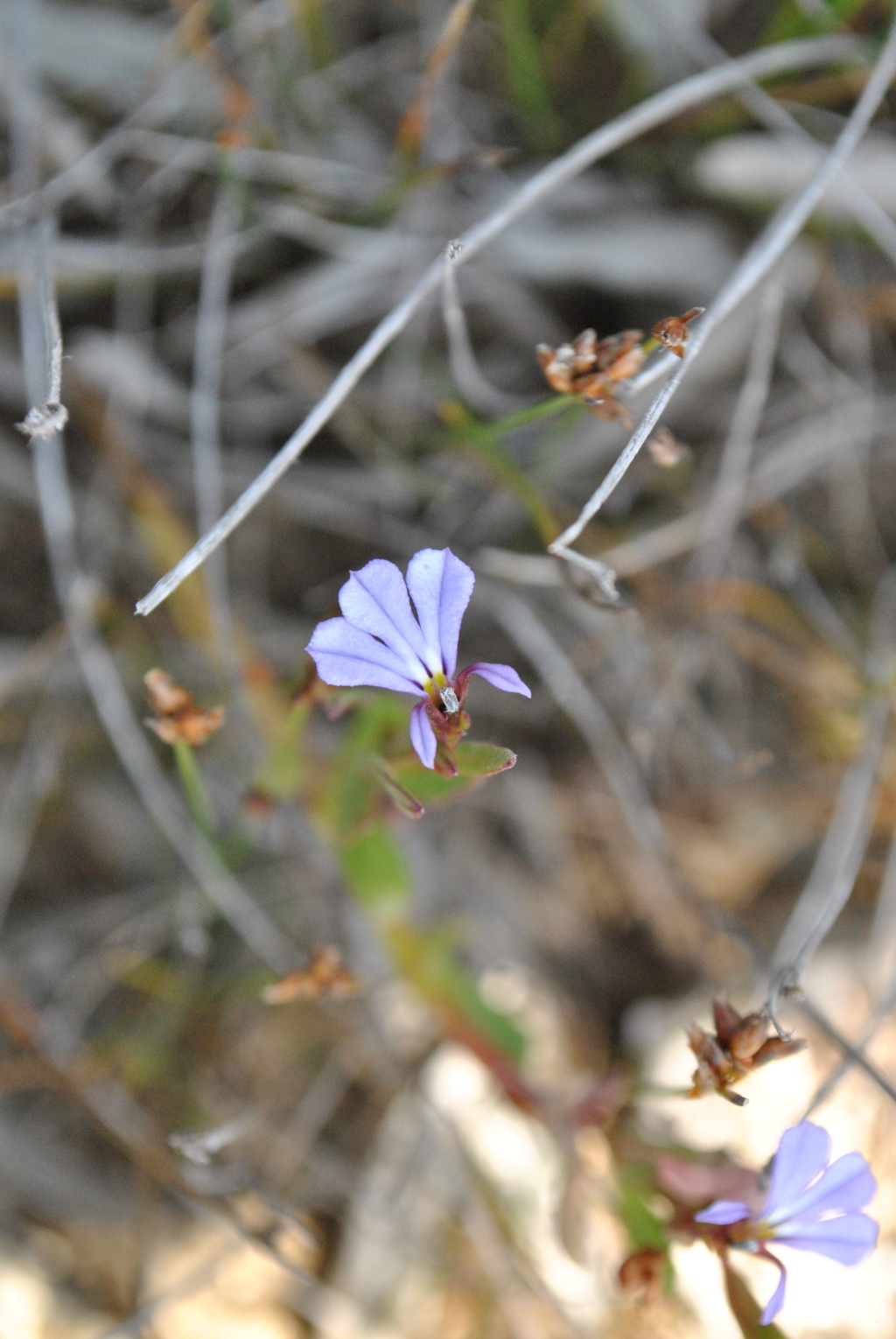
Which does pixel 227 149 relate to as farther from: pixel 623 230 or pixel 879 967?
pixel 879 967

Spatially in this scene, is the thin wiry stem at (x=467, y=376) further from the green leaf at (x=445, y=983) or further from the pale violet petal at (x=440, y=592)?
the green leaf at (x=445, y=983)

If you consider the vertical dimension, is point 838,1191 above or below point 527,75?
below

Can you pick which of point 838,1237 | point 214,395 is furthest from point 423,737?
point 214,395

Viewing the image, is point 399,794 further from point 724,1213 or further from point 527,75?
point 527,75

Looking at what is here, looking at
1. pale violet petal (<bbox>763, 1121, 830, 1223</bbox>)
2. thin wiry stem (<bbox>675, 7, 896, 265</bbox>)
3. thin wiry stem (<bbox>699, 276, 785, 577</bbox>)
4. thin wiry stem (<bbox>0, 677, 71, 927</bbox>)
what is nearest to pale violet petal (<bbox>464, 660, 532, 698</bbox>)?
pale violet petal (<bbox>763, 1121, 830, 1223</bbox>)

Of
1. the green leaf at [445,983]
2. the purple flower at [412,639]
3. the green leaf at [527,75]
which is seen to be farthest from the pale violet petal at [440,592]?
the green leaf at [527,75]

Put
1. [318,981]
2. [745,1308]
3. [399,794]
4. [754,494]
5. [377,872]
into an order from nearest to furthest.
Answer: [399,794] < [745,1308] < [318,981] < [377,872] < [754,494]

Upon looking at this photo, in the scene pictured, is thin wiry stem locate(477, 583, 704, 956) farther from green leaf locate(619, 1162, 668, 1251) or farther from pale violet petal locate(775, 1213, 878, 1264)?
pale violet petal locate(775, 1213, 878, 1264)
